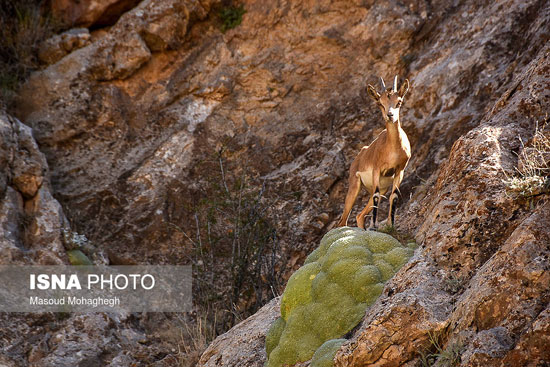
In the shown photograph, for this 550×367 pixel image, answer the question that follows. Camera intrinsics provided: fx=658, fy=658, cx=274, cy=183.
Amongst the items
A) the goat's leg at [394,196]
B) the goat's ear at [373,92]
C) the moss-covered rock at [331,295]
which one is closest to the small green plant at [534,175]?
the moss-covered rock at [331,295]

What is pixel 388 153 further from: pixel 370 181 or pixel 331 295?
pixel 331 295

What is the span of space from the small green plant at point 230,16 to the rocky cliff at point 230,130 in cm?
8

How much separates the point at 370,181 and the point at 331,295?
2469 millimetres

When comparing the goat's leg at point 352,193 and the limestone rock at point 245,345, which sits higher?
the goat's leg at point 352,193

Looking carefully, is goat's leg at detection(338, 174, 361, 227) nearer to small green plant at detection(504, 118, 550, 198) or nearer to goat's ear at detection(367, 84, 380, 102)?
goat's ear at detection(367, 84, 380, 102)

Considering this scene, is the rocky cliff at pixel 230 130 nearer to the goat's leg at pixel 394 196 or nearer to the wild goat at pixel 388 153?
the goat's leg at pixel 394 196

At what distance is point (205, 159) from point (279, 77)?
7.26ft

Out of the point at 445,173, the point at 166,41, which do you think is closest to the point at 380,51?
the point at 166,41

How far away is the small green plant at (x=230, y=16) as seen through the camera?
13648 millimetres

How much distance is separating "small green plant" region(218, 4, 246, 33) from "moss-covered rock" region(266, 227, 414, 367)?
816cm

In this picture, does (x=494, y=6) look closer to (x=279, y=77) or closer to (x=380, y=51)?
(x=380, y=51)

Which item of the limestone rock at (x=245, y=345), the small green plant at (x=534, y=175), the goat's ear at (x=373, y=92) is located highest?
the goat's ear at (x=373, y=92)

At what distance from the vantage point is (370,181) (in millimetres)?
8086

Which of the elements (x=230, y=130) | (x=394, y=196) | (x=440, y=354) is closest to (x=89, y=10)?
(x=230, y=130)
